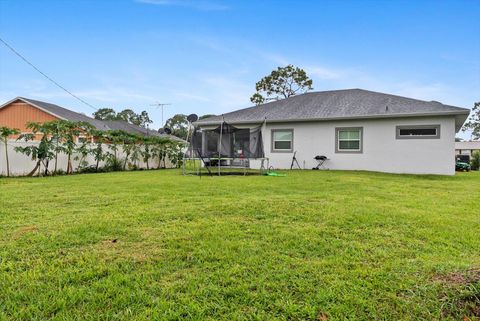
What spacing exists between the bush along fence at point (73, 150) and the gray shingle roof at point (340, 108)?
311cm

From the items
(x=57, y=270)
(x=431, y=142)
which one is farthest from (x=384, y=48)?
(x=57, y=270)

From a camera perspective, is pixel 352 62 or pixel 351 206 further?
pixel 352 62

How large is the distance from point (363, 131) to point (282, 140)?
3.42 m

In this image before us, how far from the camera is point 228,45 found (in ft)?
46.4

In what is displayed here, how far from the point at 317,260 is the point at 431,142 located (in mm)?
10956

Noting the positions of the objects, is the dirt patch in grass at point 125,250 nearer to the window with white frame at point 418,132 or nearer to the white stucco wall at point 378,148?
the white stucco wall at point 378,148

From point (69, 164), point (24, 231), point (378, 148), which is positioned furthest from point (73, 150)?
point (378, 148)

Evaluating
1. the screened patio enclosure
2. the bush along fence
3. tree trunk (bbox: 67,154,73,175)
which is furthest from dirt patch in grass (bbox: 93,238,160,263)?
tree trunk (bbox: 67,154,73,175)

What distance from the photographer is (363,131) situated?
1227cm

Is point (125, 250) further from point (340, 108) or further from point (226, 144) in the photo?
point (340, 108)

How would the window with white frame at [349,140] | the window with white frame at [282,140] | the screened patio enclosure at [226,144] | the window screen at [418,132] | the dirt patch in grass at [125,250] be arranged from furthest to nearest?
the window with white frame at [282,140] < the window with white frame at [349,140] < the window screen at [418,132] < the screened patio enclosure at [226,144] < the dirt patch in grass at [125,250]

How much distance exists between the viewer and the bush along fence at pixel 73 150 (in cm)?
958

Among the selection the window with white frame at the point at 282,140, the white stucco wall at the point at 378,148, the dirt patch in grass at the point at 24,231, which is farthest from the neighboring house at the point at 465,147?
the dirt patch in grass at the point at 24,231

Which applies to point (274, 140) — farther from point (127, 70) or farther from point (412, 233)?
point (412, 233)
